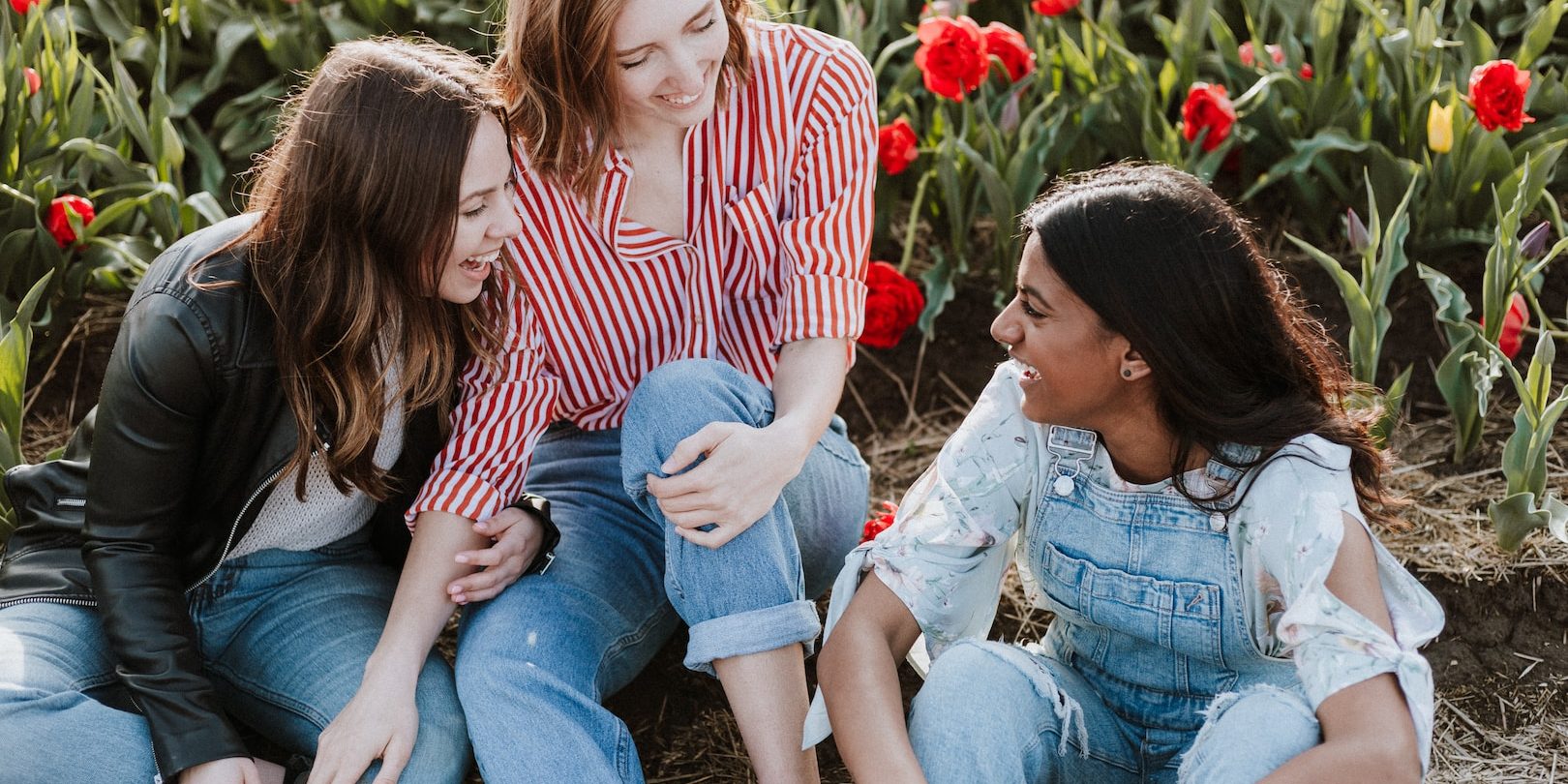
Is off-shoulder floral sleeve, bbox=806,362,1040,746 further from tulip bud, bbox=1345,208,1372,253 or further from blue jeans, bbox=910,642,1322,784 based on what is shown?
tulip bud, bbox=1345,208,1372,253

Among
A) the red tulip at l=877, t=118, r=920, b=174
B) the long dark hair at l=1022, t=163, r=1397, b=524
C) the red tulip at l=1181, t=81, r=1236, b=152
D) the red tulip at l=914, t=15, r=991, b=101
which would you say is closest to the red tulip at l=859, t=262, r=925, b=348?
the red tulip at l=877, t=118, r=920, b=174

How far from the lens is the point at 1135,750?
1.80 meters

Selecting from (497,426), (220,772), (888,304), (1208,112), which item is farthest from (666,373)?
(1208,112)

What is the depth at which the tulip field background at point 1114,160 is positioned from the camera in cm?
233

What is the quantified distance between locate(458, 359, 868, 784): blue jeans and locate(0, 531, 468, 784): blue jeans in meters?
0.12

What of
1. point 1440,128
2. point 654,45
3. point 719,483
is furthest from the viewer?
point 1440,128

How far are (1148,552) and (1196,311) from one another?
0.30 metres

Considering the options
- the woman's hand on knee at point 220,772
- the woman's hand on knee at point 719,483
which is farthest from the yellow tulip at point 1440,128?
the woman's hand on knee at point 220,772

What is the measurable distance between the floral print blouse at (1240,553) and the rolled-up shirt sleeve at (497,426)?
0.49 m

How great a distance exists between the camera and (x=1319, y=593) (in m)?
1.55

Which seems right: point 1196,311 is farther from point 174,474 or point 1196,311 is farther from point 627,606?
point 174,474

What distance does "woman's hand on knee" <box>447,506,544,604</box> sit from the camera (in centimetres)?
194

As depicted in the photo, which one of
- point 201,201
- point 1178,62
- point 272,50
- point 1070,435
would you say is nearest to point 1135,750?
point 1070,435

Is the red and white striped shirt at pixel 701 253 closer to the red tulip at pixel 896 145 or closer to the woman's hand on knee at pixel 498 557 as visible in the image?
the woman's hand on knee at pixel 498 557
